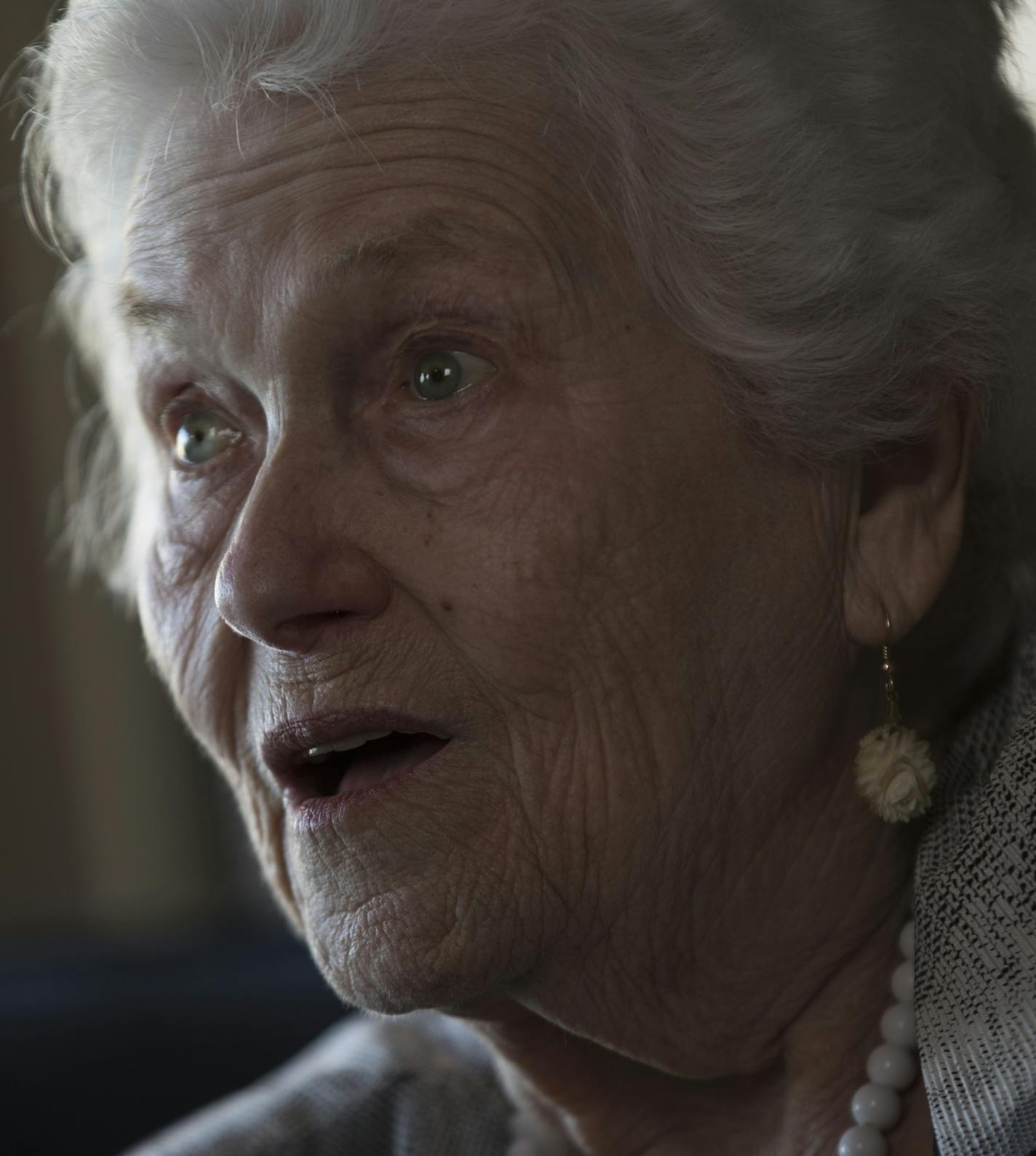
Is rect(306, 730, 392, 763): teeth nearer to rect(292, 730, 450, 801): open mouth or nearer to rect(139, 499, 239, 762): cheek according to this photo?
rect(292, 730, 450, 801): open mouth

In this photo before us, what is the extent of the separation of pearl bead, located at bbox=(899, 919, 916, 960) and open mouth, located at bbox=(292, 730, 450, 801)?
0.47 meters

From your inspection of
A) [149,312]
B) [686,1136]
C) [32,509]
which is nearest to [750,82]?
[149,312]

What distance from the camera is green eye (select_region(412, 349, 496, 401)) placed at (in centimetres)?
113

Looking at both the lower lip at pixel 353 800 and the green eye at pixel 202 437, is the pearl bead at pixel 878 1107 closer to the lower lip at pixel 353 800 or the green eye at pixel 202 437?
the lower lip at pixel 353 800

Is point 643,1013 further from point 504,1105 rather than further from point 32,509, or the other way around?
point 32,509

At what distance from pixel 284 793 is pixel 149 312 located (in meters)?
0.46

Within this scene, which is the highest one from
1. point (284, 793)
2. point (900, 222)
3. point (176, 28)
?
point (176, 28)

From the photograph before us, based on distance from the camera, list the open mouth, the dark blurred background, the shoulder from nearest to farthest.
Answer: the open mouth < the shoulder < the dark blurred background

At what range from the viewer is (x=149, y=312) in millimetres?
1235

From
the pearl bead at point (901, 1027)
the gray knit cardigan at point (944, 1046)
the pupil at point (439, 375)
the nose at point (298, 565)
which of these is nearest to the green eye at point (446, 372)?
the pupil at point (439, 375)

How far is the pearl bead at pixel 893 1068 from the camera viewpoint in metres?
1.19

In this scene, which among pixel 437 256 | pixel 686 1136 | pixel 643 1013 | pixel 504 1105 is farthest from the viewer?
pixel 504 1105

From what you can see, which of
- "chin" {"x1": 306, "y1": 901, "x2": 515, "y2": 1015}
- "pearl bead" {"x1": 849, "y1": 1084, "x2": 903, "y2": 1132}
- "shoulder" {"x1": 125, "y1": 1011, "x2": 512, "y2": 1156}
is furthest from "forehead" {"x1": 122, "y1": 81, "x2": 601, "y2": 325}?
"shoulder" {"x1": 125, "y1": 1011, "x2": 512, "y2": 1156}

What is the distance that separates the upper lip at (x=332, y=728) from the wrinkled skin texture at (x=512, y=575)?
0.04ft
